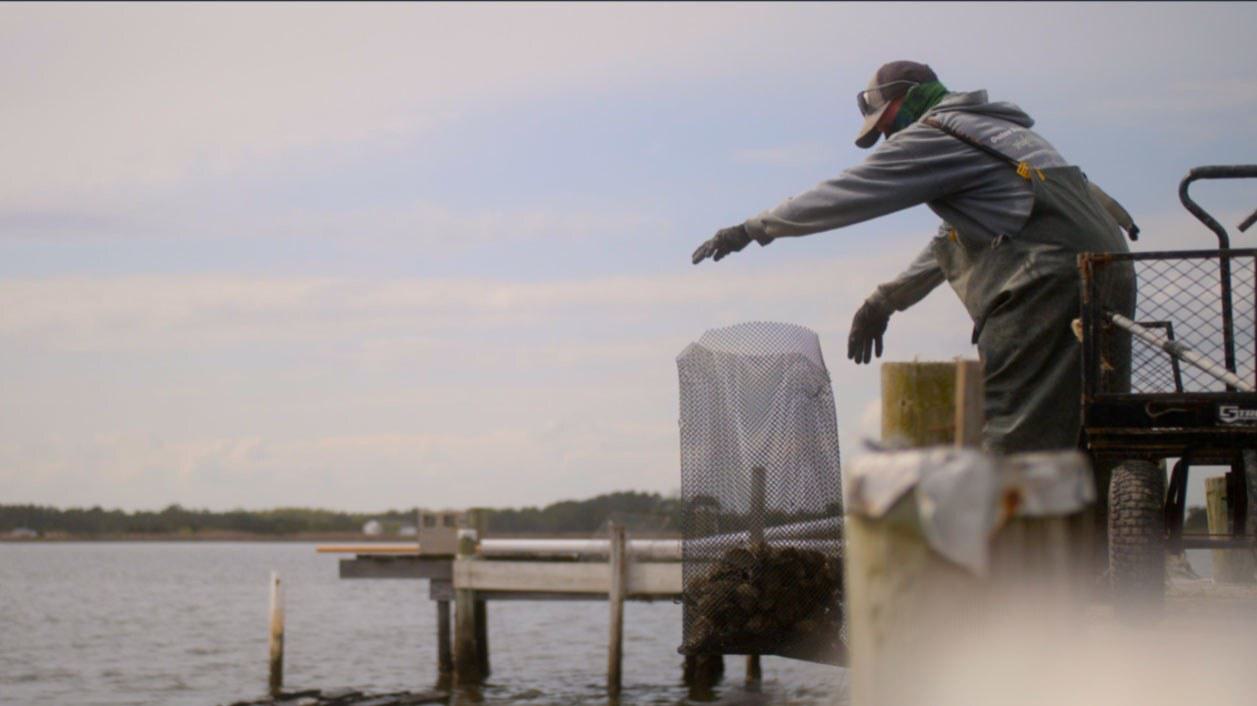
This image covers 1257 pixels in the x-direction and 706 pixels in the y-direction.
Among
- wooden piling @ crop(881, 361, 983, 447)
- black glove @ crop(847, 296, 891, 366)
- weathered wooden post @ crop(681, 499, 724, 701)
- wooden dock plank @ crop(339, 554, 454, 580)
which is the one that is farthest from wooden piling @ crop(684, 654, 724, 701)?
wooden piling @ crop(881, 361, 983, 447)

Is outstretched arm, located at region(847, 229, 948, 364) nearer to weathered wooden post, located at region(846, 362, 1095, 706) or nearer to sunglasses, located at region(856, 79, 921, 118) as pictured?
sunglasses, located at region(856, 79, 921, 118)

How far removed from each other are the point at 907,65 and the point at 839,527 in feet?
5.17

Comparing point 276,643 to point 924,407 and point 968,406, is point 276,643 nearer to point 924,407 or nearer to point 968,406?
point 924,407

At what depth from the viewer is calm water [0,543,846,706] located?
25016mm

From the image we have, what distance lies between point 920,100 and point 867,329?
993mm

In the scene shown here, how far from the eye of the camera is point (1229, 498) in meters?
5.91

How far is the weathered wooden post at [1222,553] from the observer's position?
7.14m

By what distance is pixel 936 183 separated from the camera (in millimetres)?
4863

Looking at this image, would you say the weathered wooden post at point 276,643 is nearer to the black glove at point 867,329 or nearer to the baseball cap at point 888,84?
the black glove at point 867,329

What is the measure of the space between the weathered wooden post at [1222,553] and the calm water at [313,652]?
1921 millimetres

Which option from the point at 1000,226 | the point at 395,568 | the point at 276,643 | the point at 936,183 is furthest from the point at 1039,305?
the point at 276,643

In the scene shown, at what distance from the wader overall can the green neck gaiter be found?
0.84 ft

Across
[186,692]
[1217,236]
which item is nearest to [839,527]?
[1217,236]

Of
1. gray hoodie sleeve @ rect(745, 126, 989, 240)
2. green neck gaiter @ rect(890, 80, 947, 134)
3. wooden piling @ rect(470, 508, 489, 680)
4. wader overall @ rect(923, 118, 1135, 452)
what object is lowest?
wooden piling @ rect(470, 508, 489, 680)
